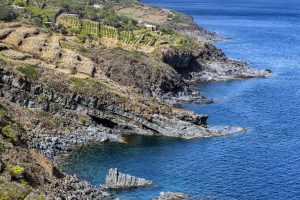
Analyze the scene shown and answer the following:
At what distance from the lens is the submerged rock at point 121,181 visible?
88.1 meters

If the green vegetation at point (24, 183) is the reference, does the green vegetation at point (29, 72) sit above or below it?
below

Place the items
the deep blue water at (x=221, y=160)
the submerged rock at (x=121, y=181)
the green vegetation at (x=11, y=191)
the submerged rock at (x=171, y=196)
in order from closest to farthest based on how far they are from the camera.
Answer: the green vegetation at (x=11, y=191), the submerged rock at (x=171, y=196), the submerged rock at (x=121, y=181), the deep blue water at (x=221, y=160)

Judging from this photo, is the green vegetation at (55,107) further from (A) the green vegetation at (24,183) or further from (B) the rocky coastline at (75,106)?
(A) the green vegetation at (24,183)

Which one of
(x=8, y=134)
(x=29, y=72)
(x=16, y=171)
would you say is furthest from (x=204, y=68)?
(x=16, y=171)

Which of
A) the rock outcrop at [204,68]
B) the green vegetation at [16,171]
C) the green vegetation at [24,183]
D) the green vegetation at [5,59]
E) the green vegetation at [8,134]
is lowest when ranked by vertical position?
the rock outcrop at [204,68]

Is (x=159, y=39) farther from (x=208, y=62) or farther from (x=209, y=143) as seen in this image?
(x=209, y=143)

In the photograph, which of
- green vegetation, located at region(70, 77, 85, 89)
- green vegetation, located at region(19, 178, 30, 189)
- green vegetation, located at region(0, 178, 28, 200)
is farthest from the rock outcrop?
green vegetation, located at region(0, 178, 28, 200)

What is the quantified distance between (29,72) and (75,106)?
13218mm

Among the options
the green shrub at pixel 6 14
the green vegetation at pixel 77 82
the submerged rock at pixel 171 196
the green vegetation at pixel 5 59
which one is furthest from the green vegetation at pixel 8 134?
the green shrub at pixel 6 14

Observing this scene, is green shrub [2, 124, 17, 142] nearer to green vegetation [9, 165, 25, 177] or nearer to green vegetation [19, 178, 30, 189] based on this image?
green vegetation [9, 165, 25, 177]

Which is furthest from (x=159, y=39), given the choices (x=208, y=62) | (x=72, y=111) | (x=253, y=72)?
(x=72, y=111)

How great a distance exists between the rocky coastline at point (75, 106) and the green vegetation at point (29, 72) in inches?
17.7

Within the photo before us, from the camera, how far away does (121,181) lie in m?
88.6

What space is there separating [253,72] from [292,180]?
3774 inches
